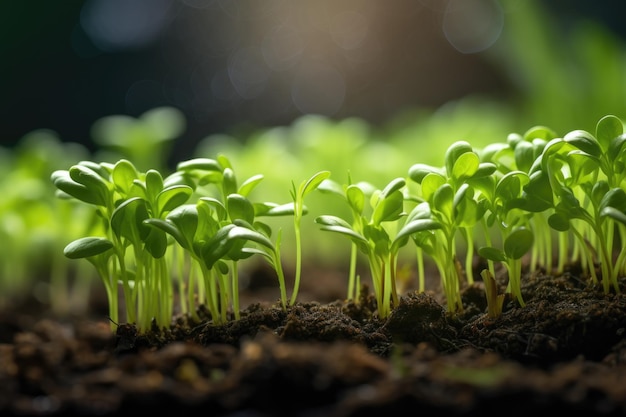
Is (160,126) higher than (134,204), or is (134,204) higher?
(160,126)

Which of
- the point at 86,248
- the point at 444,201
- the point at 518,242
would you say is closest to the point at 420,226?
the point at 444,201

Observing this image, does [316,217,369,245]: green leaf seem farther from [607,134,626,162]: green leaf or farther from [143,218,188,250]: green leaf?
[607,134,626,162]: green leaf

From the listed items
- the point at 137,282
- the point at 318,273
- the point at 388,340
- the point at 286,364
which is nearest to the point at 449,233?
the point at 388,340

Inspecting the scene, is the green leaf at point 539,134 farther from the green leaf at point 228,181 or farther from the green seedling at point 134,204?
the green seedling at point 134,204

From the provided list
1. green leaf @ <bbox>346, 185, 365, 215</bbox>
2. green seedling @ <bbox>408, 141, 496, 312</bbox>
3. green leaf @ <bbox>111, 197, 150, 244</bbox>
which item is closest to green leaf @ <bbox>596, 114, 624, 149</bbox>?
green seedling @ <bbox>408, 141, 496, 312</bbox>

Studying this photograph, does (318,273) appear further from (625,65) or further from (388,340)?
(625,65)

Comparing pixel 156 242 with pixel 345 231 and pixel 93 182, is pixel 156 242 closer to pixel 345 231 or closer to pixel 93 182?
pixel 93 182
